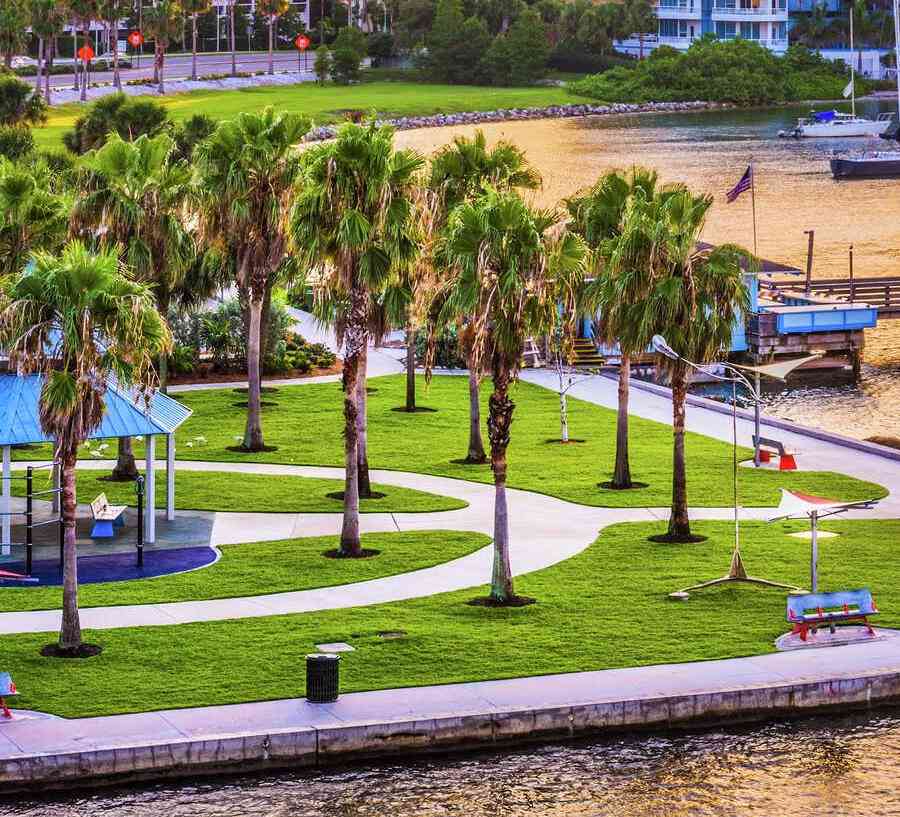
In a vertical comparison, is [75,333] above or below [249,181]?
below

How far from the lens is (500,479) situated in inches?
1606

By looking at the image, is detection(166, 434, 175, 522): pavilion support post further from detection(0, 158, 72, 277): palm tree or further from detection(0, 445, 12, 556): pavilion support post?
detection(0, 158, 72, 277): palm tree

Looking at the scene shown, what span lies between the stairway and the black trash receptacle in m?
42.1

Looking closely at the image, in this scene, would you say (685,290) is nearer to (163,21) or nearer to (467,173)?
Answer: (467,173)

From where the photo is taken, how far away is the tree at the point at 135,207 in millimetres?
53062

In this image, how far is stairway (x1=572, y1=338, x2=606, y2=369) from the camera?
250 ft

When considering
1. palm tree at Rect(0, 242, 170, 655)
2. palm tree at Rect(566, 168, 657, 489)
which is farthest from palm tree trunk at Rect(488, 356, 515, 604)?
palm tree at Rect(0, 242, 170, 655)

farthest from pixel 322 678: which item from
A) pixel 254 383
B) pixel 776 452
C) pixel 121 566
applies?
pixel 776 452

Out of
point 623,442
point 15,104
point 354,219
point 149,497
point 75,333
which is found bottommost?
point 149,497

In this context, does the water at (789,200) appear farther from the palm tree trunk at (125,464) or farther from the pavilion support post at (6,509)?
the pavilion support post at (6,509)

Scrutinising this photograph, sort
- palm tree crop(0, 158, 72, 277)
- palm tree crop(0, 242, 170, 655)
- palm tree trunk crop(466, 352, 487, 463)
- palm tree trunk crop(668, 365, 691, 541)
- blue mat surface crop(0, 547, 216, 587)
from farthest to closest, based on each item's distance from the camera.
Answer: palm tree trunk crop(466, 352, 487, 463) < palm tree crop(0, 158, 72, 277) < palm tree trunk crop(668, 365, 691, 541) < blue mat surface crop(0, 547, 216, 587) < palm tree crop(0, 242, 170, 655)

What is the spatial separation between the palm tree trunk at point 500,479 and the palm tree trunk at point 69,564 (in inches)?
344

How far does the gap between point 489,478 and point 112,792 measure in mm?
24063

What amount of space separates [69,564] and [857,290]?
63.3 metres
